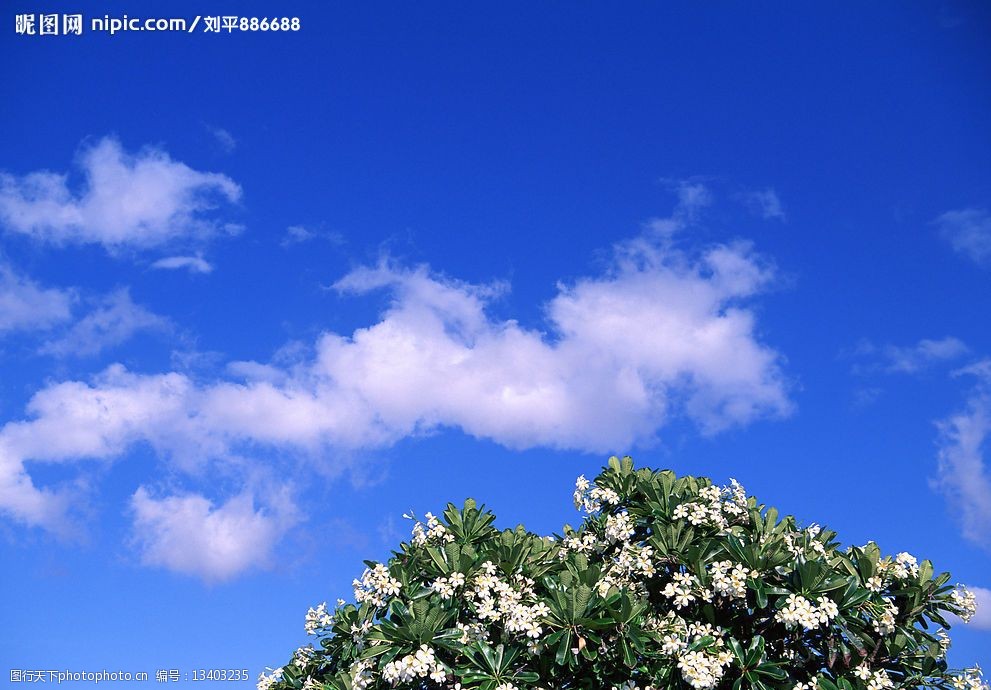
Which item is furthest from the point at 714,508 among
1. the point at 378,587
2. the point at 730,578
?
the point at 378,587

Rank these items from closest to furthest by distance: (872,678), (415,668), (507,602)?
(415,668) < (507,602) < (872,678)

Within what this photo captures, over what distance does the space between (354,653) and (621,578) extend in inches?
156

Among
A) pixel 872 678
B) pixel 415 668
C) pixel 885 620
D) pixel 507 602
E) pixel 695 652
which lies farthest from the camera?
pixel 885 620

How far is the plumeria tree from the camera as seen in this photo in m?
10.9

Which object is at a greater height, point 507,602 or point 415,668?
point 507,602

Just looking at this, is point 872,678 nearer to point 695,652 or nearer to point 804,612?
point 804,612

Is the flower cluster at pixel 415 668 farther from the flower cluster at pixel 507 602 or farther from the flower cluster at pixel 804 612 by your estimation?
the flower cluster at pixel 804 612

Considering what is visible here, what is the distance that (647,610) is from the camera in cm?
1171

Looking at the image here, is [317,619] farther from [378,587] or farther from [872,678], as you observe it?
[872,678]

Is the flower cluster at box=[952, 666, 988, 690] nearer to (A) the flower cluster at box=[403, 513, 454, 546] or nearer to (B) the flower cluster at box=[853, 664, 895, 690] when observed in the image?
(B) the flower cluster at box=[853, 664, 895, 690]

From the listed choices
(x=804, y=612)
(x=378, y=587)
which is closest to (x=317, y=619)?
(x=378, y=587)

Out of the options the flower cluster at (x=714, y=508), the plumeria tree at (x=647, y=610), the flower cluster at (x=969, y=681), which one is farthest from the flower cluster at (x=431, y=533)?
the flower cluster at (x=969, y=681)

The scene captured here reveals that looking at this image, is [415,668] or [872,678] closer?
[415,668]

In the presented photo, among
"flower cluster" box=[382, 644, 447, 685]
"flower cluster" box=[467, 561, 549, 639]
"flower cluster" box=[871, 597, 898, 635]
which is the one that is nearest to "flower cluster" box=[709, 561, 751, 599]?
"flower cluster" box=[871, 597, 898, 635]
